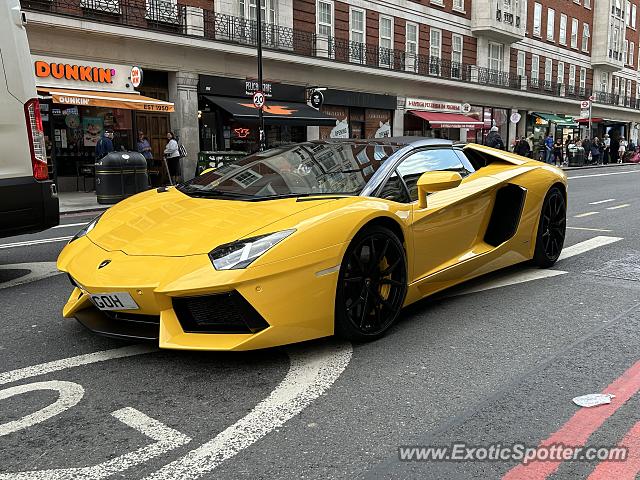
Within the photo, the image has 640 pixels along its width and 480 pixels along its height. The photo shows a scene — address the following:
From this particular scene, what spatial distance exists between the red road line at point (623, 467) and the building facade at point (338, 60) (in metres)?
16.7

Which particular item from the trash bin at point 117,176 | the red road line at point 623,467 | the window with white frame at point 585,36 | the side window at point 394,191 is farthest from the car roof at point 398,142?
the window with white frame at point 585,36

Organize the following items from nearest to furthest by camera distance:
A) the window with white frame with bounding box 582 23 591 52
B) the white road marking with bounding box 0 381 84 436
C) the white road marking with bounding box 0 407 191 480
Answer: the white road marking with bounding box 0 407 191 480
the white road marking with bounding box 0 381 84 436
the window with white frame with bounding box 582 23 591 52

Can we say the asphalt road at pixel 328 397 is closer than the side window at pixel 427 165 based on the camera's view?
Yes

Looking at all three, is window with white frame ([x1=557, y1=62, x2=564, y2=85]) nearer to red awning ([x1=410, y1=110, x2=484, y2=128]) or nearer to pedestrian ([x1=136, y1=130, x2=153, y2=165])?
red awning ([x1=410, y1=110, x2=484, y2=128])

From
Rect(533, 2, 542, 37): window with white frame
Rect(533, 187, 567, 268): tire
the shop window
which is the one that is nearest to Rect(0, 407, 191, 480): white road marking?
Rect(533, 187, 567, 268): tire

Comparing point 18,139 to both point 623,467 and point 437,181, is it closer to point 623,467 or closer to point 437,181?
point 437,181

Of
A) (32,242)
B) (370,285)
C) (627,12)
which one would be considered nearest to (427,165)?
(370,285)

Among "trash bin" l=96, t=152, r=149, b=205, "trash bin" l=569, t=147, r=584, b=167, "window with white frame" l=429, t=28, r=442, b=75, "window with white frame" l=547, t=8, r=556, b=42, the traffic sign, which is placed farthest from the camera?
"window with white frame" l=547, t=8, r=556, b=42

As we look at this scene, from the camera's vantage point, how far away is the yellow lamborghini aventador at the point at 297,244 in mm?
3178

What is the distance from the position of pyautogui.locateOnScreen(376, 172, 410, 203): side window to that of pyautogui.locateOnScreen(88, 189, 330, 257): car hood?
1.68ft

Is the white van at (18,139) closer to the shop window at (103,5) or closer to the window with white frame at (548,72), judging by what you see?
the shop window at (103,5)

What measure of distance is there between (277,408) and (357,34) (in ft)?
83.9

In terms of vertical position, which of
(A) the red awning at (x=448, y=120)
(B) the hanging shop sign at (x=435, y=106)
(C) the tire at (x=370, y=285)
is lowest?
(C) the tire at (x=370, y=285)

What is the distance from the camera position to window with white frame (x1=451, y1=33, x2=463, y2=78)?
105ft
